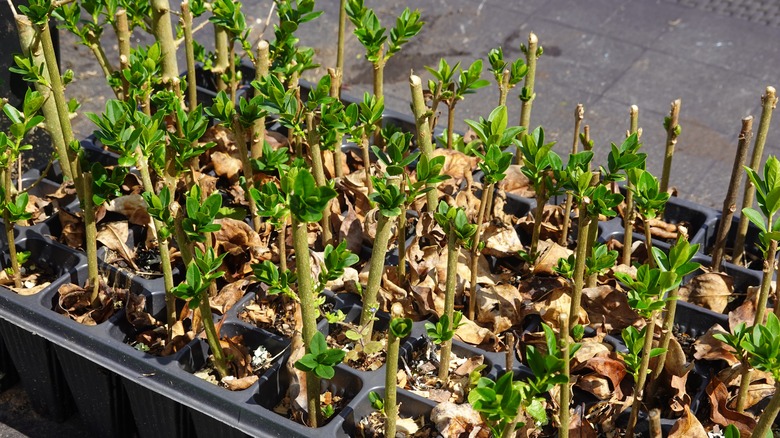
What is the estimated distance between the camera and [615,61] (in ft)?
15.1

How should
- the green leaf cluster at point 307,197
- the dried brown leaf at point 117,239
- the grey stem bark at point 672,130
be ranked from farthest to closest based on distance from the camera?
the dried brown leaf at point 117,239 < the grey stem bark at point 672,130 < the green leaf cluster at point 307,197

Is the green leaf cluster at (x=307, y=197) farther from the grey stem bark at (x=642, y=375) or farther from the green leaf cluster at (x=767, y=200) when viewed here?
the green leaf cluster at (x=767, y=200)

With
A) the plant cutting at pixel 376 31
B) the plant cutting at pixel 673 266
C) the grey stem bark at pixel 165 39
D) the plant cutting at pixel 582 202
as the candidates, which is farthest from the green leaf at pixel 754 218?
the grey stem bark at pixel 165 39

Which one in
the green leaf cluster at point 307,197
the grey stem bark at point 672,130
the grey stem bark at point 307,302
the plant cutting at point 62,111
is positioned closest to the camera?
the green leaf cluster at point 307,197

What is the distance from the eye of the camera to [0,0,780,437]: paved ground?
4102mm

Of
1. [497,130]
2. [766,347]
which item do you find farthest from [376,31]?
[766,347]

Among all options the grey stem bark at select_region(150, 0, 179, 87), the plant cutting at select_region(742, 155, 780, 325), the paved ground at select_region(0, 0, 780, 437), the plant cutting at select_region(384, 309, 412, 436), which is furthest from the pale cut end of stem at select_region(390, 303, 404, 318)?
the paved ground at select_region(0, 0, 780, 437)

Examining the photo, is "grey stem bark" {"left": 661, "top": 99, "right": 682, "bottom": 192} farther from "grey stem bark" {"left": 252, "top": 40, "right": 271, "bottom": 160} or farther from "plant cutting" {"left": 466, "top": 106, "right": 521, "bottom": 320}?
"grey stem bark" {"left": 252, "top": 40, "right": 271, "bottom": 160}

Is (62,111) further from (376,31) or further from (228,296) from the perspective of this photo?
(376,31)

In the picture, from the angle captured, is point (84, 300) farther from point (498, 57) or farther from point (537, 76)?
point (537, 76)

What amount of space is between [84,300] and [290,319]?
51cm

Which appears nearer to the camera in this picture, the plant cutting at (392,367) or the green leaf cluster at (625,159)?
the plant cutting at (392,367)

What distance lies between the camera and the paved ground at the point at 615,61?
410 centimetres

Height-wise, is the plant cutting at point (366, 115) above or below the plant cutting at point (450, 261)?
above
